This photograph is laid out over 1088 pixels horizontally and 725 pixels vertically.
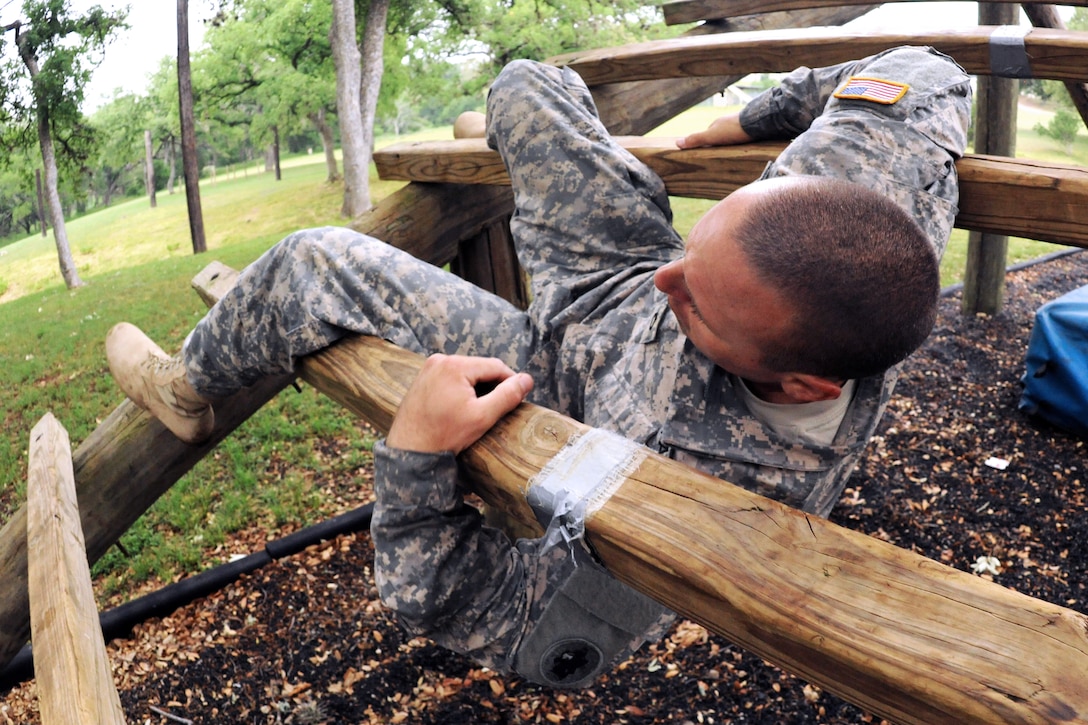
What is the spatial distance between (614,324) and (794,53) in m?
1.26

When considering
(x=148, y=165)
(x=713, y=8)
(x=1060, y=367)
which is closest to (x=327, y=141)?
(x=148, y=165)

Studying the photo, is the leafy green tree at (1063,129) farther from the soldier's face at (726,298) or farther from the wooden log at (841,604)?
the wooden log at (841,604)

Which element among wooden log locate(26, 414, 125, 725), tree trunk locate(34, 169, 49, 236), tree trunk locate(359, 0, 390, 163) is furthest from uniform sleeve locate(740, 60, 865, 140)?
tree trunk locate(34, 169, 49, 236)

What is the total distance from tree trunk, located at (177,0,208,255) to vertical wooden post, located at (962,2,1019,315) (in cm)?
328

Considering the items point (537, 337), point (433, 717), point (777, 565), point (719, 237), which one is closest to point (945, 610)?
point (777, 565)

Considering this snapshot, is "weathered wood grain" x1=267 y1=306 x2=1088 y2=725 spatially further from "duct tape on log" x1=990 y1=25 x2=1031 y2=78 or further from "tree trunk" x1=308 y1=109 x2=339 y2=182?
"tree trunk" x1=308 y1=109 x2=339 y2=182

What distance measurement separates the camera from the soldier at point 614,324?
102 cm

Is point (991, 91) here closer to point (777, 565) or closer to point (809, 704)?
point (809, 704)

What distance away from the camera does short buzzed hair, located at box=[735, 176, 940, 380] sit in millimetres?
985

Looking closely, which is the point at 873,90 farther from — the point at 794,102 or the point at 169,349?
the point at 169,349

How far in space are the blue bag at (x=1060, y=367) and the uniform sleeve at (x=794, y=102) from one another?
1983mm

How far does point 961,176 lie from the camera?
1.55m

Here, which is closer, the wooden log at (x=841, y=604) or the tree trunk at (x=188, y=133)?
the wooden log at (x=841, y=604)

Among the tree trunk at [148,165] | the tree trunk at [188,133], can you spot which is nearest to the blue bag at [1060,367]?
the tree trunk at [188,133]
